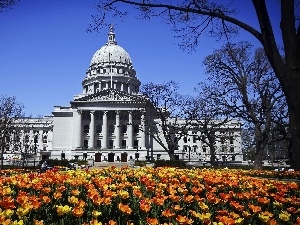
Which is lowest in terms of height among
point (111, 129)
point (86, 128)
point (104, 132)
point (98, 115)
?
point (104, 132)

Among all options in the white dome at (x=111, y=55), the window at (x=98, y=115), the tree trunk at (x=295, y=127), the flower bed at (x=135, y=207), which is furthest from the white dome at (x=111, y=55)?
the flower bed at (x=135, y=207)

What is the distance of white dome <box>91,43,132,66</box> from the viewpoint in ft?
348

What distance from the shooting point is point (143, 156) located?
79375 mm

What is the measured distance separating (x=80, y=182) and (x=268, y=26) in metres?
5.00

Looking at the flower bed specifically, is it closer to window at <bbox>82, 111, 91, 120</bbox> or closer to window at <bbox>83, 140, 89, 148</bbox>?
window at <bbox>83, 140, 89, 148</bbox>

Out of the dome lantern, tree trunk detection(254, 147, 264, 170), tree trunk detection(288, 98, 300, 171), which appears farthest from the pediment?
tree trunk detection(288, 98, 300, 171)

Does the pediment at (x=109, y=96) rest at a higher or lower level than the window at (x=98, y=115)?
higher

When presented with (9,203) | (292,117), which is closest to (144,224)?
(9,203)

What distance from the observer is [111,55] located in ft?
349

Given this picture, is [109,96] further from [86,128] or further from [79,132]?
[79,132]

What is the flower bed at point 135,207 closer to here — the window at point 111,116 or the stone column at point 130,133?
the stone column at point 130,133

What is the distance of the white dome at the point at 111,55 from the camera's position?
10594 centimetres

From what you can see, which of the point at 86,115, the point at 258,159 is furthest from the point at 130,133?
the point at 258,159

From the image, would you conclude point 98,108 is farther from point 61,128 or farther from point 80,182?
point 80,182
